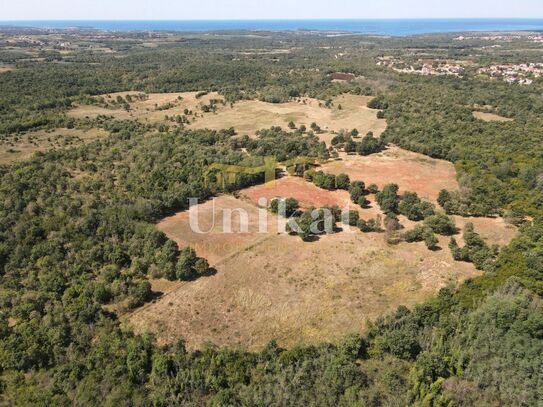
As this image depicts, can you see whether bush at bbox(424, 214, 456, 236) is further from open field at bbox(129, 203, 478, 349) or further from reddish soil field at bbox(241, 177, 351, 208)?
reddish soil field at bbox(241, 177, 351, 208)

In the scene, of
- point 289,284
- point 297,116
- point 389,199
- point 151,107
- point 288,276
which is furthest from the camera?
point 151,107

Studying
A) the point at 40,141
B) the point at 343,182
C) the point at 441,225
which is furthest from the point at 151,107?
the point at 441,225

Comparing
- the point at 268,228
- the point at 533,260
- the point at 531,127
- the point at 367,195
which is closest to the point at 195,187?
the point at 268,228

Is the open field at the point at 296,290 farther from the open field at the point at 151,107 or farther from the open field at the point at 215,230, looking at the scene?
the open field at the point at 151,107

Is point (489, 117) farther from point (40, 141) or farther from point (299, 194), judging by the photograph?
point (40, 141)

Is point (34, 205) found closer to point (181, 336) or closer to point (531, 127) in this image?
point (181, 336)

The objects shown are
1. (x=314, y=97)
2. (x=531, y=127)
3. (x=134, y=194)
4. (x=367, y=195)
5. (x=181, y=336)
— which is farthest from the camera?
(x=314, y=97)

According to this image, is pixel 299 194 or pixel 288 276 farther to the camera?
pixel 299 194
